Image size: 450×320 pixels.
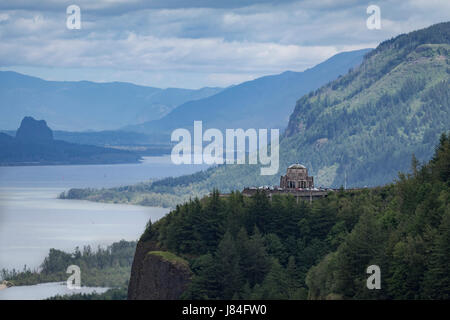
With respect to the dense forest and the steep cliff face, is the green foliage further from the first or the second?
the steep cliff face

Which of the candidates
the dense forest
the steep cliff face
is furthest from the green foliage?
the steep cliff face

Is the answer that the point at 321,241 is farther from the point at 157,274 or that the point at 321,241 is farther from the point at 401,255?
the point at 401,255

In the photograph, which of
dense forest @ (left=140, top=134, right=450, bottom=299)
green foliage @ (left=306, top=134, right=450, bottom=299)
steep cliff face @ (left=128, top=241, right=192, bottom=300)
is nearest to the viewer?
green foliage @ (left=306, top=134, right=450, bottom=299)

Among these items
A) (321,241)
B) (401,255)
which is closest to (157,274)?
(321,241)

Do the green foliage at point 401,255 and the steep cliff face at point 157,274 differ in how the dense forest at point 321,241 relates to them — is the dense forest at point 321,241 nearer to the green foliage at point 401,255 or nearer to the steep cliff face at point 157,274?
the green foliage at point 401,255

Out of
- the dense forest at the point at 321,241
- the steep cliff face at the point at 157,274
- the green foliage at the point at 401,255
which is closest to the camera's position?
the green foliage at the point at 401,255

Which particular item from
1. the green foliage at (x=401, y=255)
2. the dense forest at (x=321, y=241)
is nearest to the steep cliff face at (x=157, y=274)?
the dense forest at (x=321, y=241)
